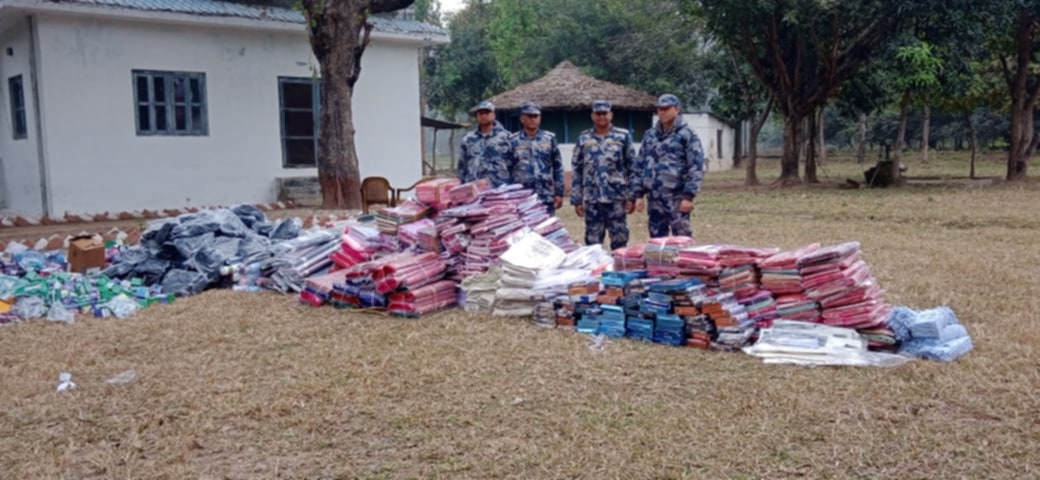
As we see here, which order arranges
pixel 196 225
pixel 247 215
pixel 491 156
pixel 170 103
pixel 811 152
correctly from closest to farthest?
pixel 491 156 < pixel 196 225 < pixel 247 215 < pixel 170 103 < pixel 811 152

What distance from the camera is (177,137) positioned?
13594mm

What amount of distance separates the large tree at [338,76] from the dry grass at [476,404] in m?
7.04

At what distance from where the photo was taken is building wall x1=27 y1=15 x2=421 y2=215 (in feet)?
41.2

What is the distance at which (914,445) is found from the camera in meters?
3.53

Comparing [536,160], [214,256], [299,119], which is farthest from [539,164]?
[299,119]

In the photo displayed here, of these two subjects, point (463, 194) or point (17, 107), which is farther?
point (17, 107)

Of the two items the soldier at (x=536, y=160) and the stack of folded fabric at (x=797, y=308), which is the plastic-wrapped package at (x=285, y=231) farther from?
the stack of folded fabric at (x=797, y=308)

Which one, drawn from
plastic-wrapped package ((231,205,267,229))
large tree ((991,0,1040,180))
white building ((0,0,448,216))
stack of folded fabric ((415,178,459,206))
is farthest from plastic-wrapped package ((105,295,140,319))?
large tree ((991,0,1040,180))

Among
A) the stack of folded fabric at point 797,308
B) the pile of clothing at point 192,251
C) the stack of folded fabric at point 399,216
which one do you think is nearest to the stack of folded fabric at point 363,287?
the stack of folded fabric at point 399,216

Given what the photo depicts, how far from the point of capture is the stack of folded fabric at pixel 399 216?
7023 millimetres

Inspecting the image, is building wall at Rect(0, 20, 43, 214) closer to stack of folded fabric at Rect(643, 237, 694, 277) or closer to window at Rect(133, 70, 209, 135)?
window at Rect(133, 70, 209, 135)

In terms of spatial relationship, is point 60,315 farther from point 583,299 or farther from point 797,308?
point 797,308

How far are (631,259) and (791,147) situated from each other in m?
15.7

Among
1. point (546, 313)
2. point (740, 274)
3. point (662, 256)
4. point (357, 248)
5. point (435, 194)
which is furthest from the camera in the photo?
point (357, 248)
